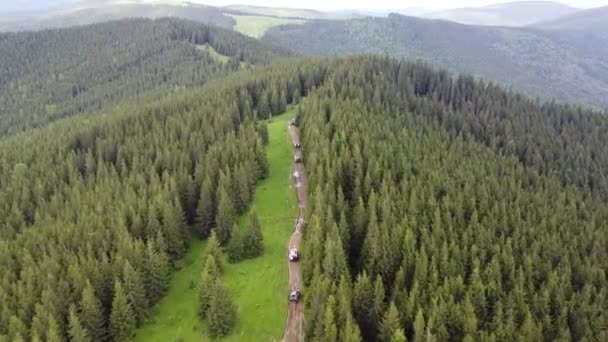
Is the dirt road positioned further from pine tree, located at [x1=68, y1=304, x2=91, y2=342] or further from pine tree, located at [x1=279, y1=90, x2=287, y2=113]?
pine tree, located at [x1=279, y1=90, x2=287, y2=113]

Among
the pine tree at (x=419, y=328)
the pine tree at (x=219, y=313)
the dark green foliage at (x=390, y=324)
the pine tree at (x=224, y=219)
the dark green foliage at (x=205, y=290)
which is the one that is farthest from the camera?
the pine tree at (x=224, y=219)

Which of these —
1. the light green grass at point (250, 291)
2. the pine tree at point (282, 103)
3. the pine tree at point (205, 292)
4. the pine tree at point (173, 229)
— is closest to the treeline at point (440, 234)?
the light green grass at point (250, 291)

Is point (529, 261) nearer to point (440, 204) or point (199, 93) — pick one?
point (440, 204)

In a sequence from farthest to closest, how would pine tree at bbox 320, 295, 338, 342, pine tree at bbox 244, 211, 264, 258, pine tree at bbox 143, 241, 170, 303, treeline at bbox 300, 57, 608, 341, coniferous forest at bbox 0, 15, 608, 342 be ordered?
pine tree at bbox 244, 211, 264, 258
pine tree at bbox 143, 241, 170, 303
coniferous forest at bbox 0, 15, 608, 342
treeline at bbox 300, 57, 608, 341
pine tree at bbox 320, 295, 338, 342

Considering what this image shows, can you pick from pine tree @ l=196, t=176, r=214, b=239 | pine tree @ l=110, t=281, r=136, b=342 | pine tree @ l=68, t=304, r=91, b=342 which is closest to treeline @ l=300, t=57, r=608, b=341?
pine tree @ l=196, t=176, r=214, b=239

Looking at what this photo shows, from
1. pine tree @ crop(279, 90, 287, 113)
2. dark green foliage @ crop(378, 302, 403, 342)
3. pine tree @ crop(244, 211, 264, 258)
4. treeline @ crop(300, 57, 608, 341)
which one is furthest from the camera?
pine tree @ crop(279, 90, 287, 113)

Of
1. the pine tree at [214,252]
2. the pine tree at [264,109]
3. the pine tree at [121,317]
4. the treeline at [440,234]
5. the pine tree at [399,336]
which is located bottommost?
the pine tree at [121,317]

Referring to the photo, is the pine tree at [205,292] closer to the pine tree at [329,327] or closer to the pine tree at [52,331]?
the pine tree at [329,327]

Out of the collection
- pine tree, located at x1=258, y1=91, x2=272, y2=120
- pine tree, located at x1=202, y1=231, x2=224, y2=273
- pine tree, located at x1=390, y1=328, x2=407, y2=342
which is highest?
→ pine tree, located at x1=258, y1=91, x2=272, y2=120
